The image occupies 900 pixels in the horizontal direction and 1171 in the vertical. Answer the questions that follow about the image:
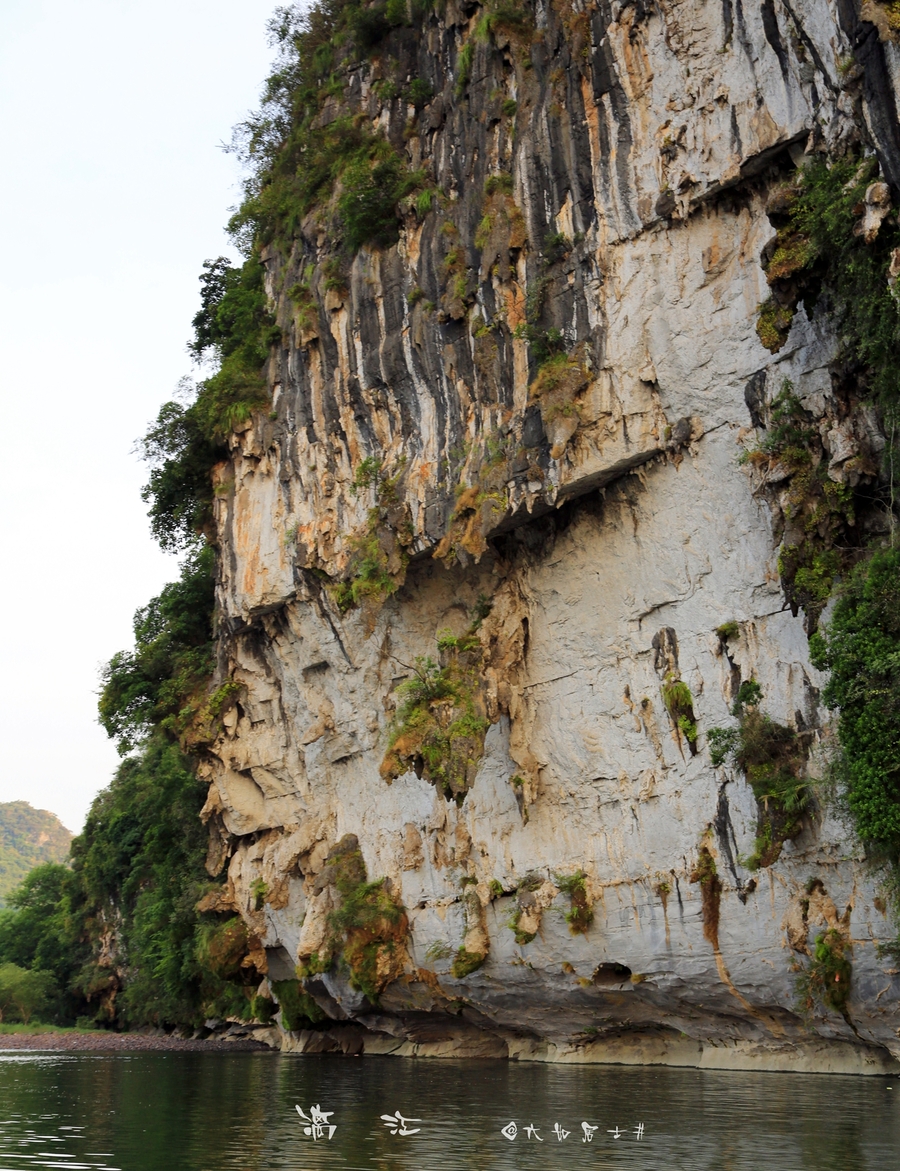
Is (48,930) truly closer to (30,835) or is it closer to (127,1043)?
(127,1043)

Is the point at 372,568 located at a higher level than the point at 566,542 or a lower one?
higher

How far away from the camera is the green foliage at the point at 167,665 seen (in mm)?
35094

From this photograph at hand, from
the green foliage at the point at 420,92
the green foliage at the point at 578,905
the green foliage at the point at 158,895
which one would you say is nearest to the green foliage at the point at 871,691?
the green foliage at the point at 578,905

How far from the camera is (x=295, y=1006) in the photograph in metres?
33.2

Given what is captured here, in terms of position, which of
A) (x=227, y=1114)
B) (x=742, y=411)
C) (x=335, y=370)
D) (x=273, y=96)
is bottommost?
(x=227, y=1114)

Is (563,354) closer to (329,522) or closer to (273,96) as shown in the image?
(329,522)

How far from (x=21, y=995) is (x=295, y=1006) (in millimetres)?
26519

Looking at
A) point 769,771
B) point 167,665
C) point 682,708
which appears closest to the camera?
point 769,771

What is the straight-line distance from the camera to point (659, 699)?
72.1 feet

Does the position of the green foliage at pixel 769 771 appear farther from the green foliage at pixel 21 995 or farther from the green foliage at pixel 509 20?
the green foliage at pixel 21 995

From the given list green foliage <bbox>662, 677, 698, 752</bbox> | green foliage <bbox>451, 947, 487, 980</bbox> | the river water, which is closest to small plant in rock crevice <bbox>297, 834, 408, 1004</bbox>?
green foliage <bbox>451, 947, 487, 980</bbox>

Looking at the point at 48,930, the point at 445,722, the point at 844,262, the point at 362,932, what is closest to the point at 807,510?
the point at 844,262

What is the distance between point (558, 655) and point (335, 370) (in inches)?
366

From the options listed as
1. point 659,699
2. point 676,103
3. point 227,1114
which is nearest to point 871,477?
point 659,699
